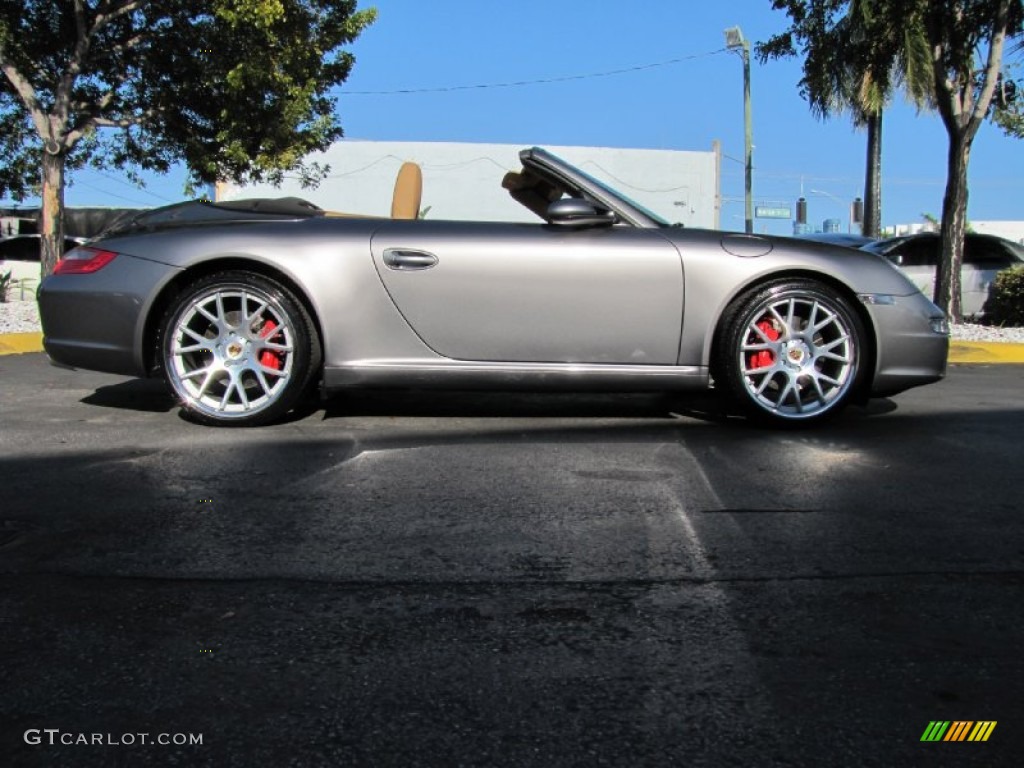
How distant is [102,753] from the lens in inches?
59.3

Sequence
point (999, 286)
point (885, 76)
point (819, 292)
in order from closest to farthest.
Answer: point (819, 292) < point (885, 76) < point (999, 286)

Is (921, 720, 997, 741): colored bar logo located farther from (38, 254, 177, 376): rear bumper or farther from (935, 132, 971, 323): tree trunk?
(935, 132, 971, 323): tree trunk

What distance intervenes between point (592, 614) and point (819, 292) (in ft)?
8.94

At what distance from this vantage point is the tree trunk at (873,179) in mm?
20359

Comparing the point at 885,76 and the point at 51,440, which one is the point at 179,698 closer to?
the point at 51,440

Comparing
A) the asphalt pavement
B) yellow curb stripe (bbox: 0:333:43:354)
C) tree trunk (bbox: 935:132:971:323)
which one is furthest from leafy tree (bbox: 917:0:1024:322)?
yellow curb stripe (bbox: 0:333:43:354)

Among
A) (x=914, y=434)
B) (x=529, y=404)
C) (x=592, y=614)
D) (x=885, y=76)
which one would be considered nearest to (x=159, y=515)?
(x=592, y=614)

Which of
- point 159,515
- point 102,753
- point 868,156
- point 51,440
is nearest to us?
point 102,753

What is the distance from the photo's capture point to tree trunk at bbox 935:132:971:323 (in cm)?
1069

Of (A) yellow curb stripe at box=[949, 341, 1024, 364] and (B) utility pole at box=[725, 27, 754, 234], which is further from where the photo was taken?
(B) utility pole at box=[725, 27, 754, 234]

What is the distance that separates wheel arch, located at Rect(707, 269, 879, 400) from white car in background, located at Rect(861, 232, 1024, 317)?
8967 mm

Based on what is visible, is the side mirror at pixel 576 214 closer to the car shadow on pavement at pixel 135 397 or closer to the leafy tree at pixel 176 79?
the car shadow on pavement at pixel 135 397

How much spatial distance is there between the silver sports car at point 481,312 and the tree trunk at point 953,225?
744cm

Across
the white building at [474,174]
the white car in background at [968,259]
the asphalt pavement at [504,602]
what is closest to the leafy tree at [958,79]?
the white car in background at [968,259]
